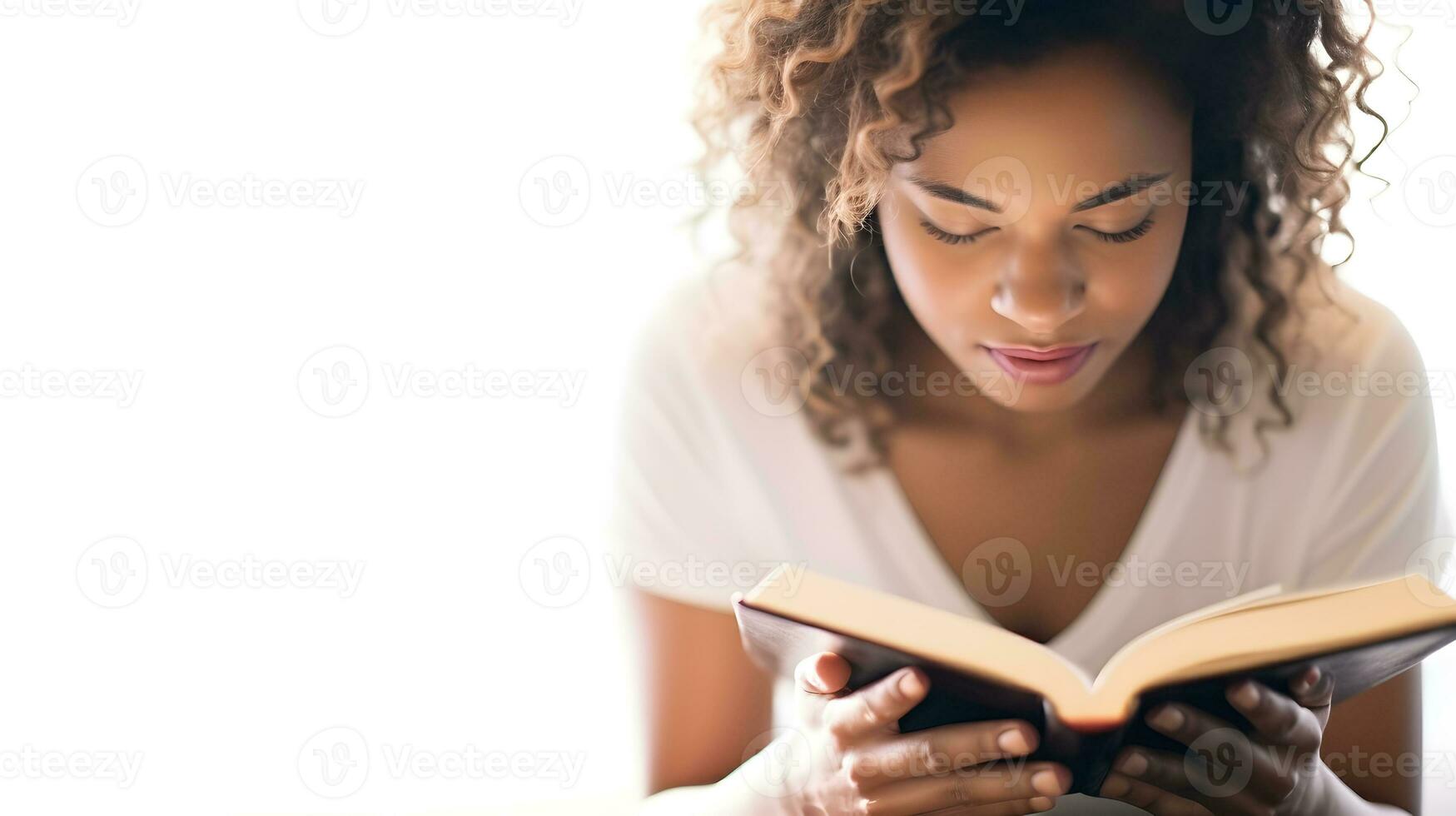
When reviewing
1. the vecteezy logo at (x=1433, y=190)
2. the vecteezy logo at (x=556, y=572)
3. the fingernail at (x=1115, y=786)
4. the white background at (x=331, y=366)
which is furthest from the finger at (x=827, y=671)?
the vecteezy logo at (x=1433, y=190)

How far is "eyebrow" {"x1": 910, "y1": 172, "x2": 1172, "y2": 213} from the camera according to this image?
812mm

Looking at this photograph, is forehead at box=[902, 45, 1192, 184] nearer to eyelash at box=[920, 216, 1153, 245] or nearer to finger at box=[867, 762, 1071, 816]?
eyelash at box=[920, 216, 1153, 245]

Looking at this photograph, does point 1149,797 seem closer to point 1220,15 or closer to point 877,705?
point 877,705

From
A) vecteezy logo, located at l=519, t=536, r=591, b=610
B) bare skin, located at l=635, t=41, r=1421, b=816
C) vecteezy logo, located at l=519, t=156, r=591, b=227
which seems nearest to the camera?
bare skin, located at l=635, t=41, r=1421, b=816

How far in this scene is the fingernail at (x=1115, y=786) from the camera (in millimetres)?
784

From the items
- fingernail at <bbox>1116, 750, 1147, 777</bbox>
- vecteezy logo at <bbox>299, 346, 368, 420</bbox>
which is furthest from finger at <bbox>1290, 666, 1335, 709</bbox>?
vecteezy logo at <bbox>299, 346, 368, 420</bbox>

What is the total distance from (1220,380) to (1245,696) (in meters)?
0.46

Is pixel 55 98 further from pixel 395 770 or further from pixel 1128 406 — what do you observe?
pixel 1128 406

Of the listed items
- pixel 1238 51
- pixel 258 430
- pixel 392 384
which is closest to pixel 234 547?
pixel 258 430

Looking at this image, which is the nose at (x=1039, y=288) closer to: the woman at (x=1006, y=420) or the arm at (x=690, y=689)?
the woman at (x=1006, y=420)

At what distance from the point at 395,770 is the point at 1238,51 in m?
1.09

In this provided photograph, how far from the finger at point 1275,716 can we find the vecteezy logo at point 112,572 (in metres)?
0.99

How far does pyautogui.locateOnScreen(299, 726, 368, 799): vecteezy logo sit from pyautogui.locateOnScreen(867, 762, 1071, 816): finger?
2.17 feet

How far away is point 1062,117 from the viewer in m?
0.81
